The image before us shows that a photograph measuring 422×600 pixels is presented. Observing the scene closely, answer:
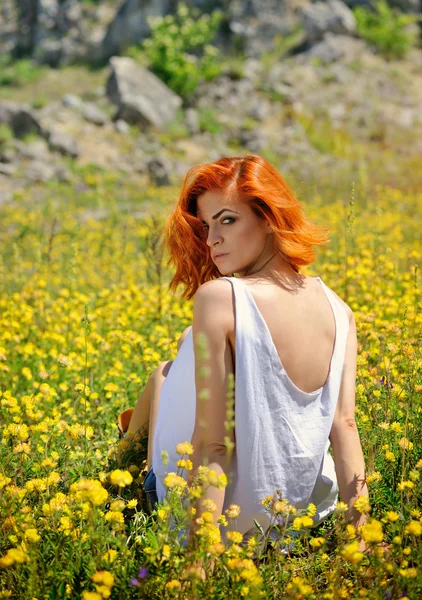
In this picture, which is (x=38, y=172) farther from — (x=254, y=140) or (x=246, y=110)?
(x=246, y=110)

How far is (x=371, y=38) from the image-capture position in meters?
14.9

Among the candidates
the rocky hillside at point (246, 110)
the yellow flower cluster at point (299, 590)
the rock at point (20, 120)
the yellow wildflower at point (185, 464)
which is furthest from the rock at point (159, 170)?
the yellow flower cluster at point (299, 590)

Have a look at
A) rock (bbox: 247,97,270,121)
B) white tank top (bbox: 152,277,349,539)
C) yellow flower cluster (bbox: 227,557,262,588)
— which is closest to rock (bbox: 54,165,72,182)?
rock (bbox: 247,97,270,121)

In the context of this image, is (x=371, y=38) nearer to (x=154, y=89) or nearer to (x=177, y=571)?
(x=154, y=89)

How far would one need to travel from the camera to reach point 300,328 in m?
2.00

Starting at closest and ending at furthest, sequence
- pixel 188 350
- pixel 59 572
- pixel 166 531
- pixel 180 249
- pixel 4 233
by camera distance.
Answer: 1. pixel 166 531
2. pixel 59 572
3. pixel 188 350
4. pixel 180 249
5. pixel 4 233

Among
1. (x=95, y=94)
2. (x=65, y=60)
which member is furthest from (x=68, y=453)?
(x=65, y=60)

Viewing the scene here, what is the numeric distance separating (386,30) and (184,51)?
4681mm

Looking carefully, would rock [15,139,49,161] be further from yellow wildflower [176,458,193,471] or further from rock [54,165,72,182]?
yellow wildflower [176,458,193,471]

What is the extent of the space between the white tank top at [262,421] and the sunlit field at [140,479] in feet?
0.30

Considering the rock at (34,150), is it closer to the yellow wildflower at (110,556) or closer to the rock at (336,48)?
the rock at (336,48)

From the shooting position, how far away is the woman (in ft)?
6.11

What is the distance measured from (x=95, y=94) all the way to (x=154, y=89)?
5.37ft

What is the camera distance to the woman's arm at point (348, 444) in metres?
2.00
